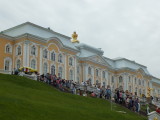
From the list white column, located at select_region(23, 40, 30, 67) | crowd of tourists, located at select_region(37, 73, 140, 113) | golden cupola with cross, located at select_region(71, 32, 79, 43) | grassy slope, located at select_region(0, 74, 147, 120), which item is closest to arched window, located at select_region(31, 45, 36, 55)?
white column, located at select_region(23, 40, 30, 67)

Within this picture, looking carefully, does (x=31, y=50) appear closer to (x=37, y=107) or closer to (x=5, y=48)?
(x=5, y=48)

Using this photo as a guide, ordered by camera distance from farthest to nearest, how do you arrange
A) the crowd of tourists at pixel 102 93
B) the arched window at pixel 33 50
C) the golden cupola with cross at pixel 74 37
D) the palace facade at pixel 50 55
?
the golden cupola with cross at pixel 74 37, the arched window at pixel 33 50, the palace facade at pixel 50 55, the crowd of tourists at pixel 102 93

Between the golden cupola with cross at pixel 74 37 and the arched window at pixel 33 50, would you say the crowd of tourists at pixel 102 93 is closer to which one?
the arched window at pixel 33 50

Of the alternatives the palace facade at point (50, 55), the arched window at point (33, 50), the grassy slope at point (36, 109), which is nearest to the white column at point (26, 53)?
the palace facade at point (50, 55)

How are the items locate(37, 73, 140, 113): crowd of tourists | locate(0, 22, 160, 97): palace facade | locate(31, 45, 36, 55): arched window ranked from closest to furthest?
locate(37, 73, 140, 113): crowd of tourists → locate(0, 22, 160, 97): palace facade → locate(31, 45, 36, 55): arched window

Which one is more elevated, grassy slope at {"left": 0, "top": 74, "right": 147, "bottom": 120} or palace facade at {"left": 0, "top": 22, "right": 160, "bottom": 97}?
palace facade at {"left": 0, "top": 22, "right": 160, "bottom": 97}

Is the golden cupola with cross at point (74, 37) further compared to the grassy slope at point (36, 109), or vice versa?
the golden cupola with cross at point (74, 37)

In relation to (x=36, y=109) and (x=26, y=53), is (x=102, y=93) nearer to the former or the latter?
(x=26, y=53)

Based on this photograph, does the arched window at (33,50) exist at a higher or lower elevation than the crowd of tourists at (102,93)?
higher

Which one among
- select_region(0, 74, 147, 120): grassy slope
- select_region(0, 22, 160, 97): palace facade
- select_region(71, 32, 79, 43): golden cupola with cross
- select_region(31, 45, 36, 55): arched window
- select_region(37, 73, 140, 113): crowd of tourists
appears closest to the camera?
select_region(0, 74, 147, 120): grassy slope

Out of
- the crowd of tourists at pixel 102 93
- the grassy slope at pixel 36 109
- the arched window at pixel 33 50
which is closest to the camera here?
the grassy slope at pixel 36 109

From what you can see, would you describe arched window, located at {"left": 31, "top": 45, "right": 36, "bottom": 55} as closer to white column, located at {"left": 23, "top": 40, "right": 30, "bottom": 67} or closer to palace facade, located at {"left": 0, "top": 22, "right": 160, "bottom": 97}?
palace facade, located at {"left": 0, "top": 22, "right": 160, "bottom": 97}

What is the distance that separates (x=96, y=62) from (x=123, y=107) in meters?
34.3

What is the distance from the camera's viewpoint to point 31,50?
51250mm
